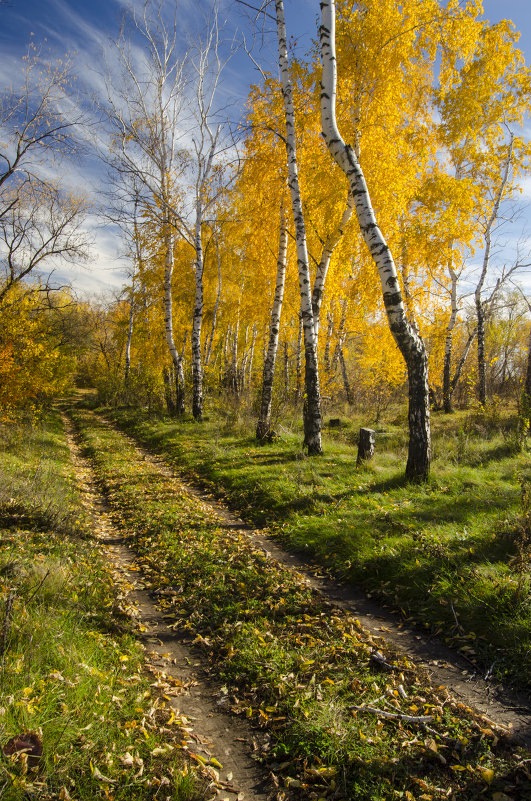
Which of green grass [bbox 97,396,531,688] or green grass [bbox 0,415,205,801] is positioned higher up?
green grass [bbox 97,396,531,688]

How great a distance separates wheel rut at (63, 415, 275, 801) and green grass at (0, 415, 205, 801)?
5.1 inches

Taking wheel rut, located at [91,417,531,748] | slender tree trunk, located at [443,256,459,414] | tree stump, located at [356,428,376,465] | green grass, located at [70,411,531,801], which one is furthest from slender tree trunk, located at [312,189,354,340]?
green grass, located at [70,411,531,801]

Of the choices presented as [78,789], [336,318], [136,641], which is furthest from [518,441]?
[336,318]

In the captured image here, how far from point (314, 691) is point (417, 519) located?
3.40m

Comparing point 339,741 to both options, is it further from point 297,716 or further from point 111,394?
point 111,394

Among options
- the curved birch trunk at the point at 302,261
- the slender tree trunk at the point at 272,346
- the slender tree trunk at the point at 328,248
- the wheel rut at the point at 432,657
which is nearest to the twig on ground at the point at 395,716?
the wheel rut at the point at 432,657

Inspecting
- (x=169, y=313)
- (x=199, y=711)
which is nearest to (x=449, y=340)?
(x=169, y=313)

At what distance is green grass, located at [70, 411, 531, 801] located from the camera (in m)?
2.59

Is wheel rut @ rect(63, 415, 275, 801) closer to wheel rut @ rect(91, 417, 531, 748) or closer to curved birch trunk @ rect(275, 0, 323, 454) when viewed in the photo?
wheel rut @ rect(91, 417, 531, 748)

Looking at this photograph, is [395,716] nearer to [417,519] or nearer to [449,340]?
[417,519]

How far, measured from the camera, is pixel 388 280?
7074 mm

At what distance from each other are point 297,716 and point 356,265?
49.9ft

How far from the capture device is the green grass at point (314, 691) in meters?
2.59

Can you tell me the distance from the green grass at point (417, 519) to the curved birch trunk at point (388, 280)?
0.76 m
